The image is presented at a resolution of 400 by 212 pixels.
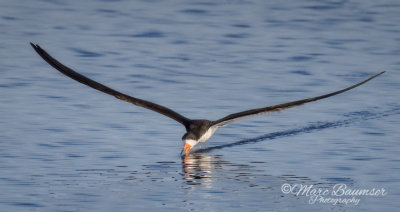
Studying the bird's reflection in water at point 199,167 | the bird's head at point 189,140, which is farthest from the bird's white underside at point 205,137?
the bird's reflection in water at point 199,167

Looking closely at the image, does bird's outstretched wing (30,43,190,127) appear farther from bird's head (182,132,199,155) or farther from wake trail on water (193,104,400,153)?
wake trail on water (193,104,400,153)

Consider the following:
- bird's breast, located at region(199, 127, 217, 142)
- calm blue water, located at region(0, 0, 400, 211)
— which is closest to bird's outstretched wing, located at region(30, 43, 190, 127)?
bird's breast, located at region(199, 127, 217, 142)

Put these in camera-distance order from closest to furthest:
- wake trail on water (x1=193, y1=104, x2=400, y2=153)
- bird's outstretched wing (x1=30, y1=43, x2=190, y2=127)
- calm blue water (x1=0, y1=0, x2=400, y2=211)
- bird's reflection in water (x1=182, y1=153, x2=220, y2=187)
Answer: calm blue water (x1=0, y1=0, x2=400, y2=211) < bird's reflection in water (x1=182, y1=153, x2=220, y2=187) < bird's outstretched wing (x1=30, y1=43, x2=190, y2=127) < wake trail on water (x1=193, y1=104, x2=400, y2=153)

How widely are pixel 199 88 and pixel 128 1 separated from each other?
7741 mm

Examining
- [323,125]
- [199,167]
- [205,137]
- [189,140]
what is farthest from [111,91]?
[323,125]

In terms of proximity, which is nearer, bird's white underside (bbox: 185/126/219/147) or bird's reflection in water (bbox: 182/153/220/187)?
bird's reflection in water (bbox: 182/153/220/187)

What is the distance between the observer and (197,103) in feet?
43.5

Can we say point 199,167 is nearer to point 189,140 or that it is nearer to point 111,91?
point 189,140

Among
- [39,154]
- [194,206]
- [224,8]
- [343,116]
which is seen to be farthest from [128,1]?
[194,206]

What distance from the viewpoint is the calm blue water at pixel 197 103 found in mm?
9438

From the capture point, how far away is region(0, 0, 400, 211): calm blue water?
372 inches

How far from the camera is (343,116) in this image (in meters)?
12.8

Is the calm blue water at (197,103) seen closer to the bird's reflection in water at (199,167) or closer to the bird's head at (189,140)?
the bird's reflection in water at (199,167)

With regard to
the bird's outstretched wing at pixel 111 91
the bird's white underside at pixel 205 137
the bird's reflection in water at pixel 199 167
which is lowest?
the bird's reflection in water at pixel 199 167
